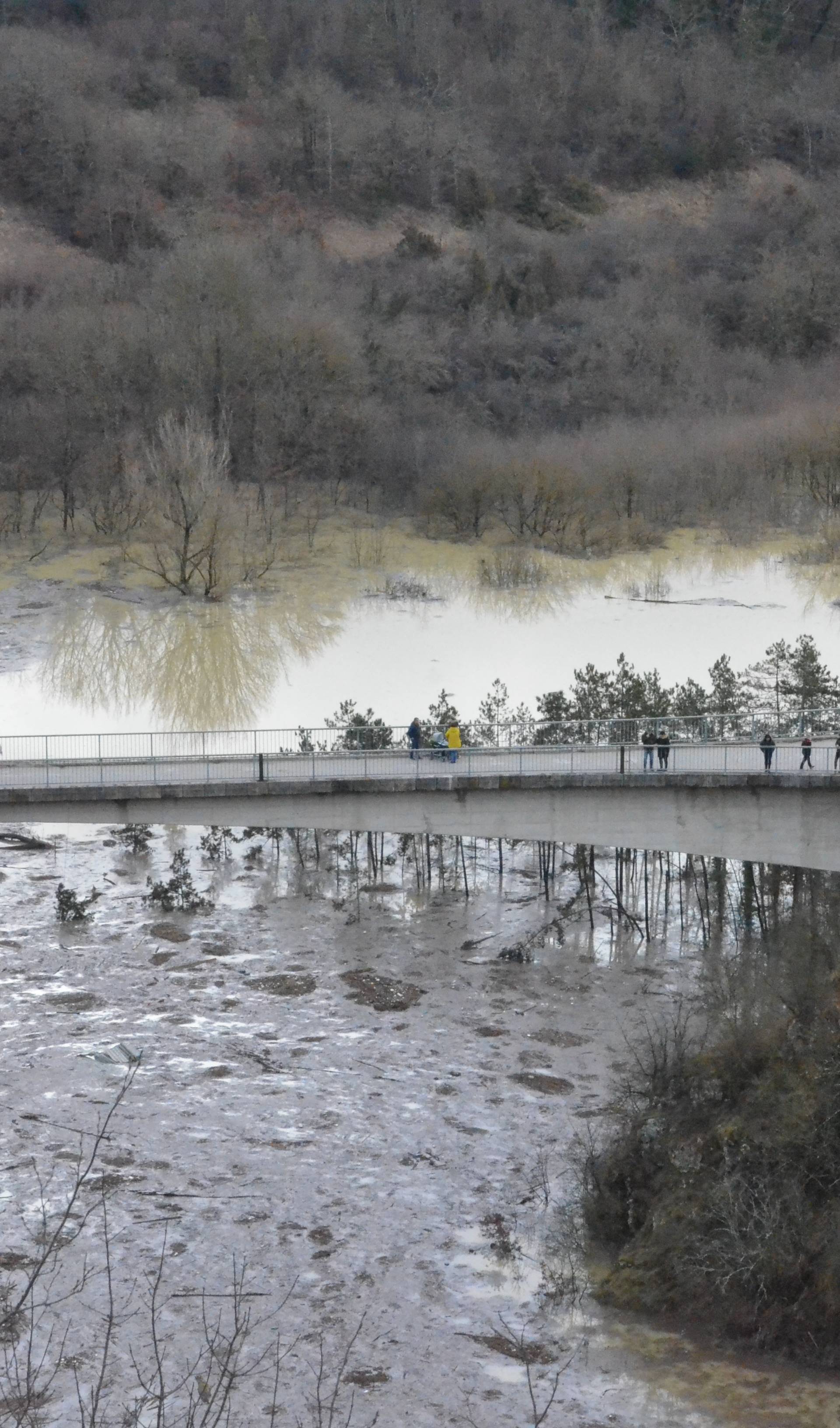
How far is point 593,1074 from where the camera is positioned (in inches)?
871

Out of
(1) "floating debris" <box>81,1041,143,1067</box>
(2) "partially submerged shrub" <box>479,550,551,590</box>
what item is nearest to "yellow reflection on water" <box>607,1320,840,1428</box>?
(1) "floating debris" <box>81,1041,143,1067</box>

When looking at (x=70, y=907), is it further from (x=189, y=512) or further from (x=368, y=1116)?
(x=189, y=512)

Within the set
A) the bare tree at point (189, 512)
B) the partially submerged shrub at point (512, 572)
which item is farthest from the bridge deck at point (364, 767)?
the partially submerged shrub at point (512, 572)

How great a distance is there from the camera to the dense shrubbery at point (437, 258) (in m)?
62.8

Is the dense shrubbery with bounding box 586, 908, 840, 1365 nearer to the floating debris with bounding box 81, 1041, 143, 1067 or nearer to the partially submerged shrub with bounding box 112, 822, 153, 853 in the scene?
the floating debris with bounding box 81, 1041, 143, 1067

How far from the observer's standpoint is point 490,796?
26281mm

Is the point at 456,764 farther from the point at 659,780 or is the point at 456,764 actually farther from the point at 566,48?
the point at 566,48

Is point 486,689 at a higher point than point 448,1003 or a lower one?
higher

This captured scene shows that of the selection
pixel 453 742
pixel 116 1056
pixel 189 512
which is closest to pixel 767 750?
pixel 453 742

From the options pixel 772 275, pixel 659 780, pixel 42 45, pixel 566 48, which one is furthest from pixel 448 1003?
pixel 566 48

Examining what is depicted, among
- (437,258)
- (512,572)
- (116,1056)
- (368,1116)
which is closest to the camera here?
(368,1116)

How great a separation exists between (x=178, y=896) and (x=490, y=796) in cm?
640

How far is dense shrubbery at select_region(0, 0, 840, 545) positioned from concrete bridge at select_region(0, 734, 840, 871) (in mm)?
31831

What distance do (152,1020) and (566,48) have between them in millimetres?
108212
